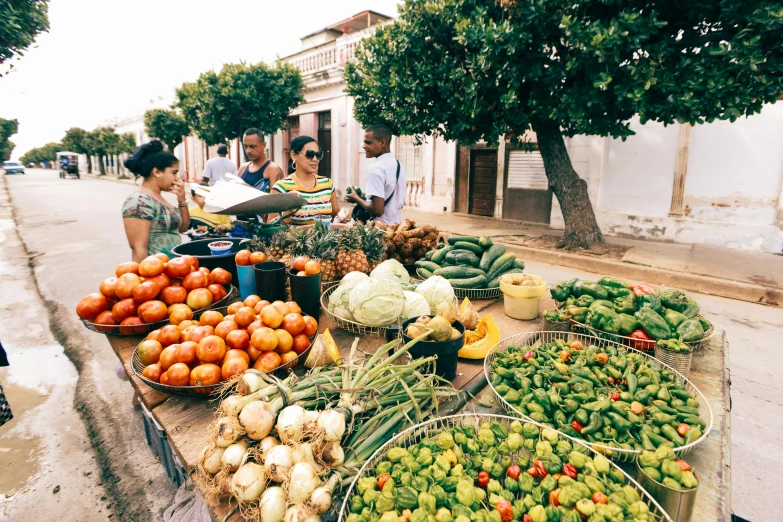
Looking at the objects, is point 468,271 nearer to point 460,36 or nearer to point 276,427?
point 276,427

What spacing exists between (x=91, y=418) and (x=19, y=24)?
8.62 m

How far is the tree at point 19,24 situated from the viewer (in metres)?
7.64

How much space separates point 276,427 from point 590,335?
1.62m

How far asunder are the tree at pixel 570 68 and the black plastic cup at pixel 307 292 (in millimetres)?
5954

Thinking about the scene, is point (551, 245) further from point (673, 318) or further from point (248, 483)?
point (248, 483)

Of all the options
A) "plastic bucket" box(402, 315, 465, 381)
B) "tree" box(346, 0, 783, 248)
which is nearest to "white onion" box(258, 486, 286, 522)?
"plastic bucket" box(402, 315, 465, 381)

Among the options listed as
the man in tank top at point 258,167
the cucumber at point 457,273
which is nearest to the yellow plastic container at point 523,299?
the cucumber at point 457,273

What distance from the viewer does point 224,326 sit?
6.31ft

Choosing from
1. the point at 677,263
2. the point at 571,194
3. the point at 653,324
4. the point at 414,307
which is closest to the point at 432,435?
the point at 414,307

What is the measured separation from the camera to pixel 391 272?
109 inches

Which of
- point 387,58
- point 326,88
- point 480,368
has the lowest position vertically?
point 480,368

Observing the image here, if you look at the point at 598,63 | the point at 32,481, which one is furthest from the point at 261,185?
the point at 598,63

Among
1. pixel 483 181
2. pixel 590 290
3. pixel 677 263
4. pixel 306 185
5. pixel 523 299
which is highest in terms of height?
pixel 483 181

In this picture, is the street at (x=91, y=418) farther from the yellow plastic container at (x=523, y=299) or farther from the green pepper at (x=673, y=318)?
the yellow plastic container at (x=523, y=299)
